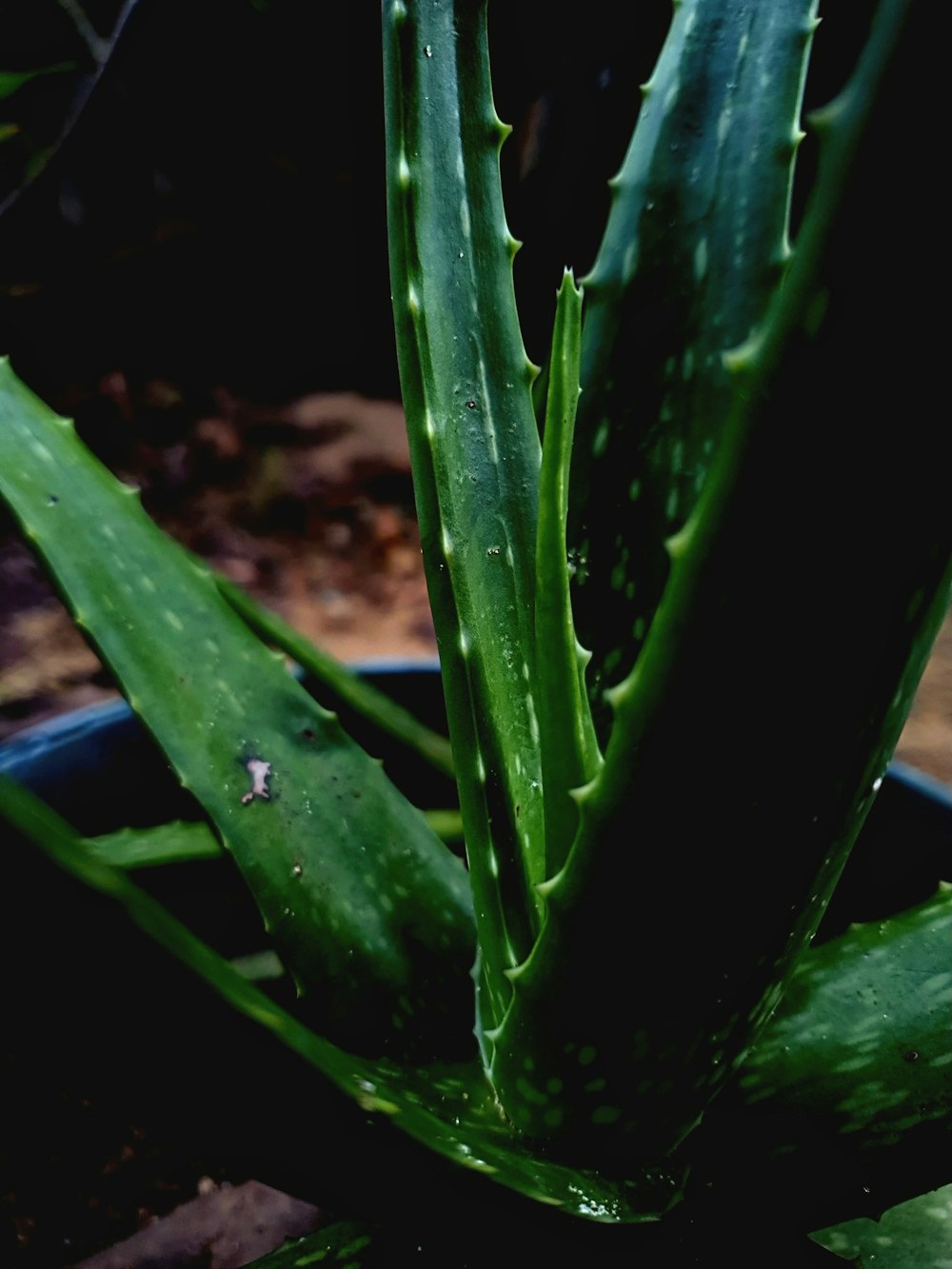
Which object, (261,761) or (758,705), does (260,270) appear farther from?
(758,705)

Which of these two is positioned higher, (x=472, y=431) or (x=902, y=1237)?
(x=472, y=431)

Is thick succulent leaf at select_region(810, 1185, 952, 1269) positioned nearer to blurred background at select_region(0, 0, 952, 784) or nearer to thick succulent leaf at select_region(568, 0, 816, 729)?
thick succulent leaf at select_region(568, 0, 816, 729)

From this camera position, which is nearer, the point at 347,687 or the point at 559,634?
the point at 559,634

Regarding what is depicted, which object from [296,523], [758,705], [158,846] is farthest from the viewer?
[296,523]

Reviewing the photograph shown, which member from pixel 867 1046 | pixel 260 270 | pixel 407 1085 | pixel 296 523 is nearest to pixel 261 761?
pixel 407 1085

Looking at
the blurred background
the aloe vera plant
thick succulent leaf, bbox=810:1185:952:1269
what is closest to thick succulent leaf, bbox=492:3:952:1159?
the aloe vera plant

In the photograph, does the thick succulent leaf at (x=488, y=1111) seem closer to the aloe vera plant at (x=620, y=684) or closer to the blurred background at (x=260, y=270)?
the aloe vera plant at (x=620, y=684)
